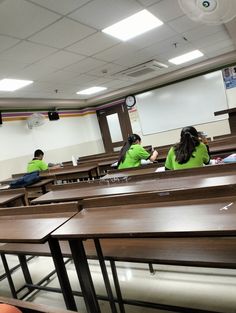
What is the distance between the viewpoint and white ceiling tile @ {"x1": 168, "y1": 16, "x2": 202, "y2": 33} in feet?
12.9

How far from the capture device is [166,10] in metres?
3.51

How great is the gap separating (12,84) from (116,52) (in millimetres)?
2222

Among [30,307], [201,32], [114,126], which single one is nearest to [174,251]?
[30,307]

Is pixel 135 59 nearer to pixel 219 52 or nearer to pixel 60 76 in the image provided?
pixel 60 76

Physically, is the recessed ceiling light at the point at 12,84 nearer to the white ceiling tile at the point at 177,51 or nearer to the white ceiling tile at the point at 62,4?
the white ceiling tile at the point at 62,4

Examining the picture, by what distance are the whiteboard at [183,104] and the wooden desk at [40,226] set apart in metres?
7.14

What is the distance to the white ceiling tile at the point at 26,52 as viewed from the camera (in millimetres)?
3712

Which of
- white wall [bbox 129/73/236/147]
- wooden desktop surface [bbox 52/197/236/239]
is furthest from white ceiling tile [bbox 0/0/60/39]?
white wall [bbox 129/73/236/147]

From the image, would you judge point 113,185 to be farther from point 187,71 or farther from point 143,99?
point 143,99

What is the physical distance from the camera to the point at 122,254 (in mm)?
1748

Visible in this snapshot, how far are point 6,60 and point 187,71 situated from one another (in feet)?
15.8

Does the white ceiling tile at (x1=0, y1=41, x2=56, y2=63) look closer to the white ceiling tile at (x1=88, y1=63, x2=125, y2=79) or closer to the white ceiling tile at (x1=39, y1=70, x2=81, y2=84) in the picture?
the white ceiling tile at (x1=39, y1=70, x2=81, y2=84)

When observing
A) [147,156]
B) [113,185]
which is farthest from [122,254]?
[147,156]

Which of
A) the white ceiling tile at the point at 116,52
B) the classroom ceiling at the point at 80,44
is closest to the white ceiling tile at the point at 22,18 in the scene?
the classroom ceiling at the point at 80,44
